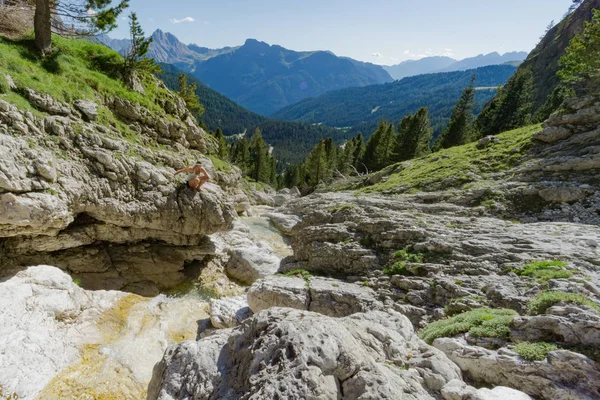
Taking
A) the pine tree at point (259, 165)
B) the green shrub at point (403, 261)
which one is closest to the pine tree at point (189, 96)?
the pine tree at point (259, 165)

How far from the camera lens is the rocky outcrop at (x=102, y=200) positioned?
15.3 meters

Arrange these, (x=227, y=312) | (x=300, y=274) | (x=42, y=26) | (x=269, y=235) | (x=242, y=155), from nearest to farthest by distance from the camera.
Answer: (x=227, y=312) → (x=300, y=274) → (x=42, y=26) → (x=269, y=235) → (x=242, y=155)

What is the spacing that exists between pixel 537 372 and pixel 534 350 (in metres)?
0.54

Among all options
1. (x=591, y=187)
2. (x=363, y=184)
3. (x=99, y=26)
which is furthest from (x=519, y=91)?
(x=99, y=26)

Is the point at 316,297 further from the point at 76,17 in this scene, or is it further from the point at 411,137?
the point at 411,137

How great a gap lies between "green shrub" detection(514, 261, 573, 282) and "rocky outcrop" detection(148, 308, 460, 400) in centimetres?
700

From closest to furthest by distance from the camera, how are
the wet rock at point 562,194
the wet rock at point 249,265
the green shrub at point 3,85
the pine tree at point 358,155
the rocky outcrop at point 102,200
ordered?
the rocky outcrop at point 102,200 < the green shrub at point 3,85 < the wet rock at point 562,194 < the wet rock at point 249,265 < the pine tree at point 358,155

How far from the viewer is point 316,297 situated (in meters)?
13.8

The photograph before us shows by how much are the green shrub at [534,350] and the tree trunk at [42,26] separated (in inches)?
A: 1193

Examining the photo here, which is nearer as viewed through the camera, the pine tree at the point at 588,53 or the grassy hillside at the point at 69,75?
the grassy hillside at the point at 69,75

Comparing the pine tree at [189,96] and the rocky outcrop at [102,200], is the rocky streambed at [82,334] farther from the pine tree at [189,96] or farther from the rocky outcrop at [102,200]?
the pine tree at [189,96]

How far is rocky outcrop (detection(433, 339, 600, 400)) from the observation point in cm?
600

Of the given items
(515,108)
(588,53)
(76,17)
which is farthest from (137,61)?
(515,108)

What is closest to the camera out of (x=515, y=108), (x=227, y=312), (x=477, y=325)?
(x=477, y=325)
